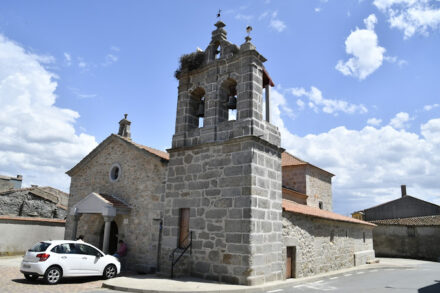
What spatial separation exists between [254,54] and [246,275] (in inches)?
275

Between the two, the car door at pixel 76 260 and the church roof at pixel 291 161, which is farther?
the church roof at pixel 291 161

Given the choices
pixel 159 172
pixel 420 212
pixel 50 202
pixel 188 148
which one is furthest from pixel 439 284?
pixel 50 202

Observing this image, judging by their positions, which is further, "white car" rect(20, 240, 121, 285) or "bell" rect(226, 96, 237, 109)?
"bell" rect(226, 96, 237, 109)

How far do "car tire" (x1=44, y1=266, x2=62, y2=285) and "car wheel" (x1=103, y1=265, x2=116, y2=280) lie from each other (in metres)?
1.56

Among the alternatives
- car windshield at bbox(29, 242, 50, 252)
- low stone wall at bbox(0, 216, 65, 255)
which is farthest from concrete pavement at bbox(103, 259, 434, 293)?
low stone wall at bbox(0, 216, 65, 255)

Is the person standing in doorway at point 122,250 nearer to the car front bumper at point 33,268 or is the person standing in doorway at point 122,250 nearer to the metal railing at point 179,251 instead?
the metal railing at point 179,251

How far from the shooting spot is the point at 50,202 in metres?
22.8

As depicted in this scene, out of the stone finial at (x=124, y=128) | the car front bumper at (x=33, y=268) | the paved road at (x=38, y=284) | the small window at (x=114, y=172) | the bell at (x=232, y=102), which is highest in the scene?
the stone finial at (x=124, y=128)

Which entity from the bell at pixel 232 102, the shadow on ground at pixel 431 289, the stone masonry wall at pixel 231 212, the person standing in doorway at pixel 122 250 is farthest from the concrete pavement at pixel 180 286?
the bell at pixel 232 102

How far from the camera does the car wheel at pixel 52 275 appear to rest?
30.2 feet

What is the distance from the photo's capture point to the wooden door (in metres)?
10.8

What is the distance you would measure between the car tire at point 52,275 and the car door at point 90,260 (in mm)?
779

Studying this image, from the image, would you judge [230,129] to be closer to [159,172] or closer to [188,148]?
[188,148]

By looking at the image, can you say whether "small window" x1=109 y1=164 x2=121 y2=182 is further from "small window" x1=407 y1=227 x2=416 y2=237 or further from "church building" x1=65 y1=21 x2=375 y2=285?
"small window" x1=407 y1=227 x2=416 y2=237
